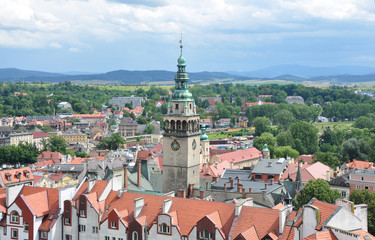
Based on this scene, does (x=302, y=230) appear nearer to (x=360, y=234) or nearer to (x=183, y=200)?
(x=360, y=234)

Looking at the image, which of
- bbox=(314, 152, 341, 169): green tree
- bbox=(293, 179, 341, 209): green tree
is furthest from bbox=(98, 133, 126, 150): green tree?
bbox=(293, 179, 341, 209): green tree

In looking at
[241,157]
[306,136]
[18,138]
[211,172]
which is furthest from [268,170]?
[18,138]

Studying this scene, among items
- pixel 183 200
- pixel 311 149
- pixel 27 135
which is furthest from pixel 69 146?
pixel 183 200

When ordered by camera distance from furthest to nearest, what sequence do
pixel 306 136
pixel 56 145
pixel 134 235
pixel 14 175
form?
pixel 56 145 → pixel 306 136 → pixel 14 175 → pixel 134 235

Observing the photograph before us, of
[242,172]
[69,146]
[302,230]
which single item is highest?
[302,230]

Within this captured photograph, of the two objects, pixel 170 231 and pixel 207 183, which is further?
pixel 207 183

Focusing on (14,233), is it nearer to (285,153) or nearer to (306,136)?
(285,153)

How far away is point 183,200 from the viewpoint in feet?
158

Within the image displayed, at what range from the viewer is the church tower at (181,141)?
70250 mm

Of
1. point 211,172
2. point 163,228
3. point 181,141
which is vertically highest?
point 181,141

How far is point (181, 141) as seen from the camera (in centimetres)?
7031

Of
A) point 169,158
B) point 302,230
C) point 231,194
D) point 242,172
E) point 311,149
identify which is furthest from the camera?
point 311,149

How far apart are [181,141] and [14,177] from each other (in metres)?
31.2

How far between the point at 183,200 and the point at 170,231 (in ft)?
11.1
